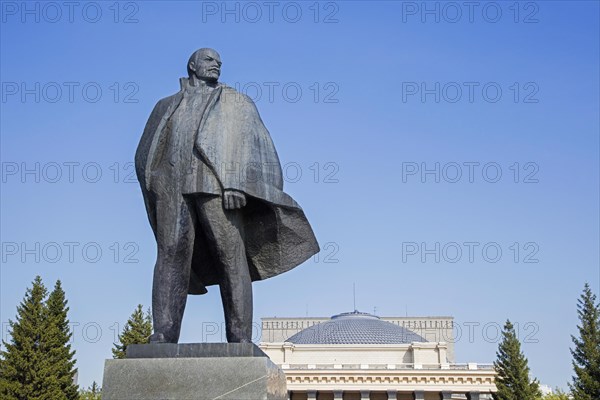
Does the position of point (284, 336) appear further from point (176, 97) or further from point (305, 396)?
point (176, 97)

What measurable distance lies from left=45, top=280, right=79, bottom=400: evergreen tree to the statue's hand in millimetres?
28930

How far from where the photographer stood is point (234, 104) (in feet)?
19.8

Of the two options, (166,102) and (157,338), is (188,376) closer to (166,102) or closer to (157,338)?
(157,338)

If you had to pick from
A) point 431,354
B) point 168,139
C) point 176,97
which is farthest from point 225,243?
point 431,354

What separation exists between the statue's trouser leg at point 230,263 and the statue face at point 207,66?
3.88 feet

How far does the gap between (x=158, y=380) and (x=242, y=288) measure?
1043mm

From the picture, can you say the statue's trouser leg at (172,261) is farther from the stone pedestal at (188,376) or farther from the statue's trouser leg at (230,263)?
the stone pedestal at (188,376)

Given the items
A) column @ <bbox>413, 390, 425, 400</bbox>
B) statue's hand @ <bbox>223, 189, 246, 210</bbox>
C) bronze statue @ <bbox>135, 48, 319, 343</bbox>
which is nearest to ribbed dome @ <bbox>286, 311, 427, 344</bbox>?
column @ <bbox>413, 390, 425, 400</bbox>

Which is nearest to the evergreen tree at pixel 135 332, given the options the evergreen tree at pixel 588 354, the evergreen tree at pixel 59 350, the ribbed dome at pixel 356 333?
the evergreen tree at pixel 59 350

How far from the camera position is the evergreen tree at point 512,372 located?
43.5 meters

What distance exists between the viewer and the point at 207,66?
245 inches

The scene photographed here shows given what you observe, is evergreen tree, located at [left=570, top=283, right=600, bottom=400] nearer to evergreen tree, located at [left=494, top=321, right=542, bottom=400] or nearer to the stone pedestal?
evergreen tree, located at [left=494, top=321, right=542, bottom=400]

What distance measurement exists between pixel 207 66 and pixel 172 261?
5.76 ft

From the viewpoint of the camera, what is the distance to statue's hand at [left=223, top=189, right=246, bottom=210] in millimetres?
5668
